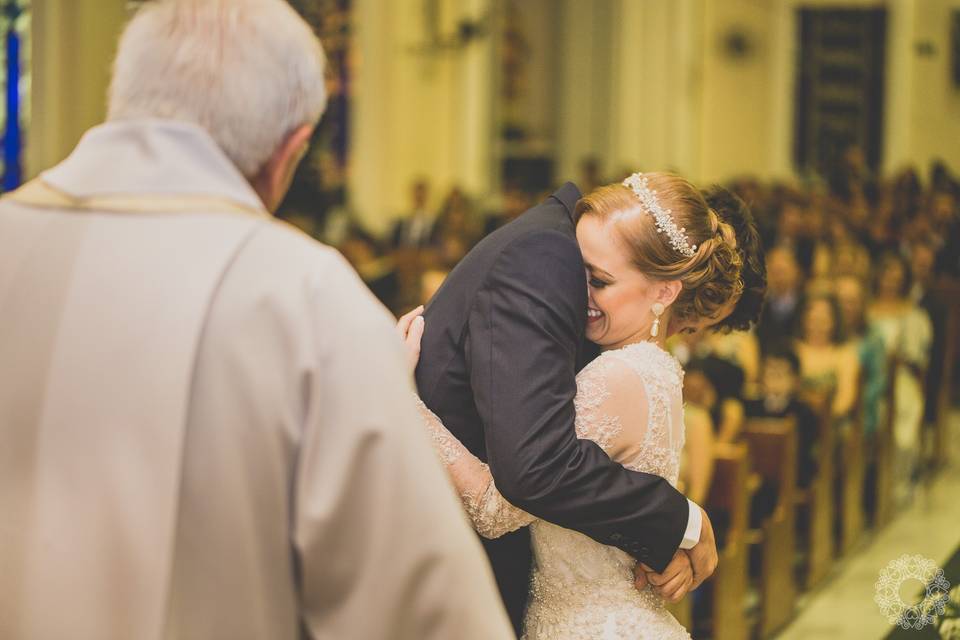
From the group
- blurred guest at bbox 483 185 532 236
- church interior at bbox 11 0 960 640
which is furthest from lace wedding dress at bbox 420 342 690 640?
blurred guest at bbox 483 185 532 236

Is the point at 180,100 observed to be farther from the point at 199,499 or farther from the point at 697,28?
the point at 697,28

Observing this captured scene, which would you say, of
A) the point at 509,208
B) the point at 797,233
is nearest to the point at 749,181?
the point at 797,233

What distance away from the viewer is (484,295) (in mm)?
2236

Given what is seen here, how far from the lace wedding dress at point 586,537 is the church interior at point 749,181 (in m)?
0.81

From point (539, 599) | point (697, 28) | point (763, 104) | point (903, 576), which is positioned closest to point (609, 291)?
point (539, 599)

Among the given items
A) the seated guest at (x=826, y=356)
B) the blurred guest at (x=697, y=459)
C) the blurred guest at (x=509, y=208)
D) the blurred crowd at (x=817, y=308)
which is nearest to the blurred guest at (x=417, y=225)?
the blurred crowd at (x=817, y=308)

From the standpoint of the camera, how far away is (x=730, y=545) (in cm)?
499

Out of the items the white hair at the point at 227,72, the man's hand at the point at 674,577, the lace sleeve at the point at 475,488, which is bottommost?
the man's hand at the point at 674,577

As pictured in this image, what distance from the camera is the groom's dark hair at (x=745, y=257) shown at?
8.26 ft

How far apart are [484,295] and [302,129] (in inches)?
29.8

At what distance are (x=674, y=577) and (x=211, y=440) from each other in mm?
1207

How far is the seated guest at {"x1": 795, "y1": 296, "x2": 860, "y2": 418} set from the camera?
7.17 meters

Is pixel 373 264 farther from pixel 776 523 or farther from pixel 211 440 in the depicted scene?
pixel 211 440

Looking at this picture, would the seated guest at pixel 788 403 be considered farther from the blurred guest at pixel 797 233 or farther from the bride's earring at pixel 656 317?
the blurred guest at pixel 797 233
